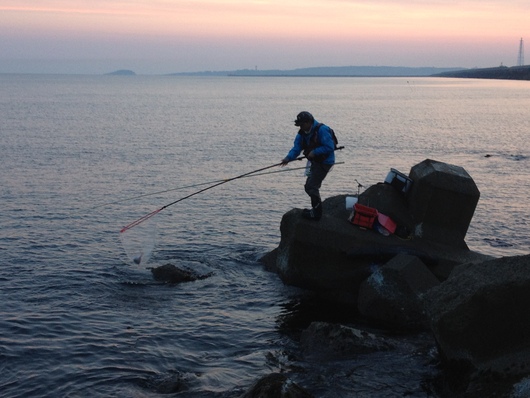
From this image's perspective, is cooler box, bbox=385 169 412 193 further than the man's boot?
Yes

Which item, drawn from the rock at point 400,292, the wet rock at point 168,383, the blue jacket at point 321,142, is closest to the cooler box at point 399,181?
the blue jacket at point 321,142

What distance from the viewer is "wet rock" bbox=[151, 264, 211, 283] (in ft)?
51.1

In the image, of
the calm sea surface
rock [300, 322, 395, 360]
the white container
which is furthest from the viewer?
the white container

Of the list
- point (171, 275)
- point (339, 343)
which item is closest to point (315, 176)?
point (171, 275)

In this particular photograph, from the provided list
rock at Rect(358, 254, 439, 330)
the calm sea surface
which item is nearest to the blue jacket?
rock at Rect(358, 254, 439, 330)

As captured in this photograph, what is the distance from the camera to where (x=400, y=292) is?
41.5 feet

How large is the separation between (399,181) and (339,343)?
5.92m

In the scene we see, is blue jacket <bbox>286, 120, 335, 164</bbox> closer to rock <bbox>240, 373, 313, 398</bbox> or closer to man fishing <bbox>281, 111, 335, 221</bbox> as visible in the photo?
man fishing <bbox>281, 111, 335, 221</bbox>

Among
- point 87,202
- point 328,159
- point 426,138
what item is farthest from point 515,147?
point 328,159

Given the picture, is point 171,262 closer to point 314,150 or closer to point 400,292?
point 314,150

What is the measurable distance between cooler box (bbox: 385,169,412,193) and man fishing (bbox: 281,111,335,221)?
214cm

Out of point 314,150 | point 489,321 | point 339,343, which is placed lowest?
point 339,343

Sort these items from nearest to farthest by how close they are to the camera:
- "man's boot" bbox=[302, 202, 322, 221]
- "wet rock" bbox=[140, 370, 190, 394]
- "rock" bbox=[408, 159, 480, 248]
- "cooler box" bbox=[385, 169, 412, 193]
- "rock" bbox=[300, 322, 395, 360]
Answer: "wet rock" bbox=[140, 370, 190, 394] → "rock" bbox=[300, 322, 395, 360] → "man's boot" bbox=[302, 202, 322, 221] → "rock" bbox=[408, 159, 480, 248] → "cooler box" bbox=[385, 169, 412, 193]

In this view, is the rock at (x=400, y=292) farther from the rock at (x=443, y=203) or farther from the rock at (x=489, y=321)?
the rock at (x=489, y=321)
